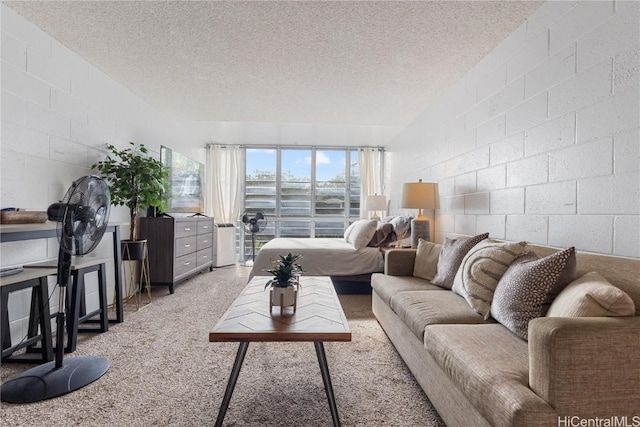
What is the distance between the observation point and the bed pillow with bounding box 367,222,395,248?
12.7 ft

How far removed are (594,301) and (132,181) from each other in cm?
364

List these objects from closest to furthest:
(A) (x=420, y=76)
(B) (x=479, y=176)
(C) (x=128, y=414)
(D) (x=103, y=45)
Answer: (C) (x=128, y=414) < (D) (x=103, y=45) < (B) (x=479, y=176) < (A) (x=420, y=76)

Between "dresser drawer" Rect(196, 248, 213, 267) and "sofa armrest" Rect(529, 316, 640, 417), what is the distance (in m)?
4.44

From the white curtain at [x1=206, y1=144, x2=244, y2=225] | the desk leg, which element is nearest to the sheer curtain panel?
the white curtain at [x1=206, y1=144, x2=244, y2=225]

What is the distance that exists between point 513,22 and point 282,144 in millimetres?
4726

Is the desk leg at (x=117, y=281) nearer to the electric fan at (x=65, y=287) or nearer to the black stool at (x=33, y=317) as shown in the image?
the black stool at (x=33, y=317)

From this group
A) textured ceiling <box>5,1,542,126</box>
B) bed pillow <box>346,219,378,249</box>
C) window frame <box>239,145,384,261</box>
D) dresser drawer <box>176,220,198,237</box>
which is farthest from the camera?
window frame <box>239,145,384,261</box>

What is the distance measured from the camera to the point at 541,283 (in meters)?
1.38

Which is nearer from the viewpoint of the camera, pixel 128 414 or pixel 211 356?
pixel 128 414

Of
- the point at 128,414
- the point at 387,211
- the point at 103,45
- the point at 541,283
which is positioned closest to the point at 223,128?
the point at 103,45

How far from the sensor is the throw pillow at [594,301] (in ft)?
3.61

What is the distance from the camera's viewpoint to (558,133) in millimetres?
1934

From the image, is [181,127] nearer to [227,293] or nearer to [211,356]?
[227,293]

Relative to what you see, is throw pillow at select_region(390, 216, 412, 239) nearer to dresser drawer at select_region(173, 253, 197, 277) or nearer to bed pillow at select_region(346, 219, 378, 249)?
bed pillow at select_region(346, 219, 378, 249)
